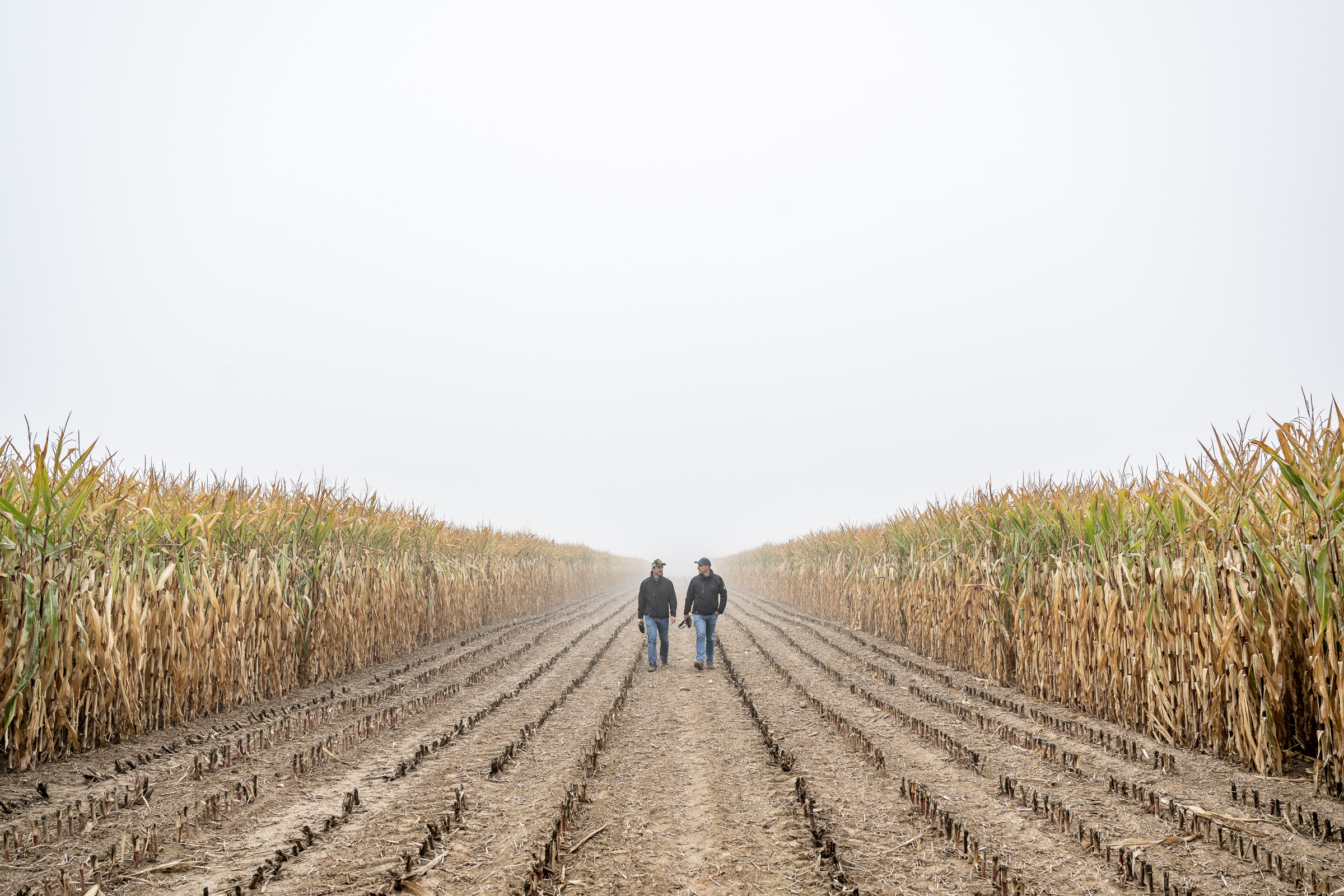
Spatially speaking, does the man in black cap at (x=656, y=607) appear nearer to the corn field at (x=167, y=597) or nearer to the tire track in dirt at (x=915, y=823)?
the tire track in dirt at (x=915, y=823)

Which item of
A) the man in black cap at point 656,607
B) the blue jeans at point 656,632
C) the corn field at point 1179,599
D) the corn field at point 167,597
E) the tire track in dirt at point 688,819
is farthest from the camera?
the blue jeans at point 656,632

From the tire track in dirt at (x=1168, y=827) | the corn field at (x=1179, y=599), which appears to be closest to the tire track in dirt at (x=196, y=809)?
the tire track in dirt at (x=1168, y=827)

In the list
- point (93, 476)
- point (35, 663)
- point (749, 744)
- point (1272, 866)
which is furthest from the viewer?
point (749, 744)

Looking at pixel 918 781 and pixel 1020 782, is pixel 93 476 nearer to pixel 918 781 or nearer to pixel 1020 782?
pixel 918 781

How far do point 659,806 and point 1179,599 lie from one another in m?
5.14

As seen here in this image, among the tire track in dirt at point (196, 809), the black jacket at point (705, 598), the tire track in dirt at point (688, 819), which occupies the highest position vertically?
the black jacket at point (705, 598)

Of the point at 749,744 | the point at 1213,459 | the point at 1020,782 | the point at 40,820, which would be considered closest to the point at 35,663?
the point at 40,820

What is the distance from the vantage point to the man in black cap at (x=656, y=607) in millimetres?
11734

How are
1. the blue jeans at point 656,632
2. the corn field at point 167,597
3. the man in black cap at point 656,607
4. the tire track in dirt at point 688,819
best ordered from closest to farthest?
the tire track in dirt at point 688,819
the corn field at point 167,597
the man in black cap at point 656,607
the blue jeans at point 656,632

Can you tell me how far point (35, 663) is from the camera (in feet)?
18.9

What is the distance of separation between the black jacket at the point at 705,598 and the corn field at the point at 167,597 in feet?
17.8

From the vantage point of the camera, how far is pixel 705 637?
39.5 feet

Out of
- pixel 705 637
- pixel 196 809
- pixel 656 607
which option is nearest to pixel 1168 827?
pixel 196 809

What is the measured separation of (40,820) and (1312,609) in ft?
29.7
